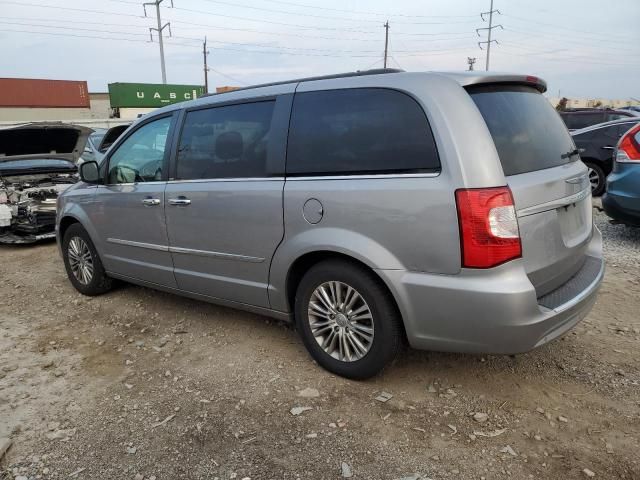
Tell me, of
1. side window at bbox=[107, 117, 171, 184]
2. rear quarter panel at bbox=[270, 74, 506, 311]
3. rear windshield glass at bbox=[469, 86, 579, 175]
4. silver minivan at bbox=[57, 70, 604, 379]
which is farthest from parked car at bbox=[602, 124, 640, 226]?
side window at bbox=[107, 117, 171, 184]

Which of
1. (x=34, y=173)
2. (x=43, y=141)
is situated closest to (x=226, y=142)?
(x=34, y=173)

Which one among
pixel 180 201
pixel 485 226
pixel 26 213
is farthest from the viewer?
pixel 26 213

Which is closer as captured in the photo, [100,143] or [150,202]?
[150,202]

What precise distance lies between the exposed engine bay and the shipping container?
4411 centimetres

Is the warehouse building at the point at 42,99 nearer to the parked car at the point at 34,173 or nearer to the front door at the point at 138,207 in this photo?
the parked car at the point at 34,173

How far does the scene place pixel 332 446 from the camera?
2551 mm

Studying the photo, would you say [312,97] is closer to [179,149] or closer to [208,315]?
[179,149]

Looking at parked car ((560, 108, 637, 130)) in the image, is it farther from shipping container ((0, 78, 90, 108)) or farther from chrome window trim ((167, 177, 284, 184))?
shipping container ((0, 78, 90, 108))

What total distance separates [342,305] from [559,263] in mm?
1233

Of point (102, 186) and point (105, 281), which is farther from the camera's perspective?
point (105, 281)

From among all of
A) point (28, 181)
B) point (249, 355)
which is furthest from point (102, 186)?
point (28, 181)

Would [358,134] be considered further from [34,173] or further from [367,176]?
[34,173]

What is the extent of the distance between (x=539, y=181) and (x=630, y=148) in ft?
13.0

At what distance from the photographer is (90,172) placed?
14.8ft
